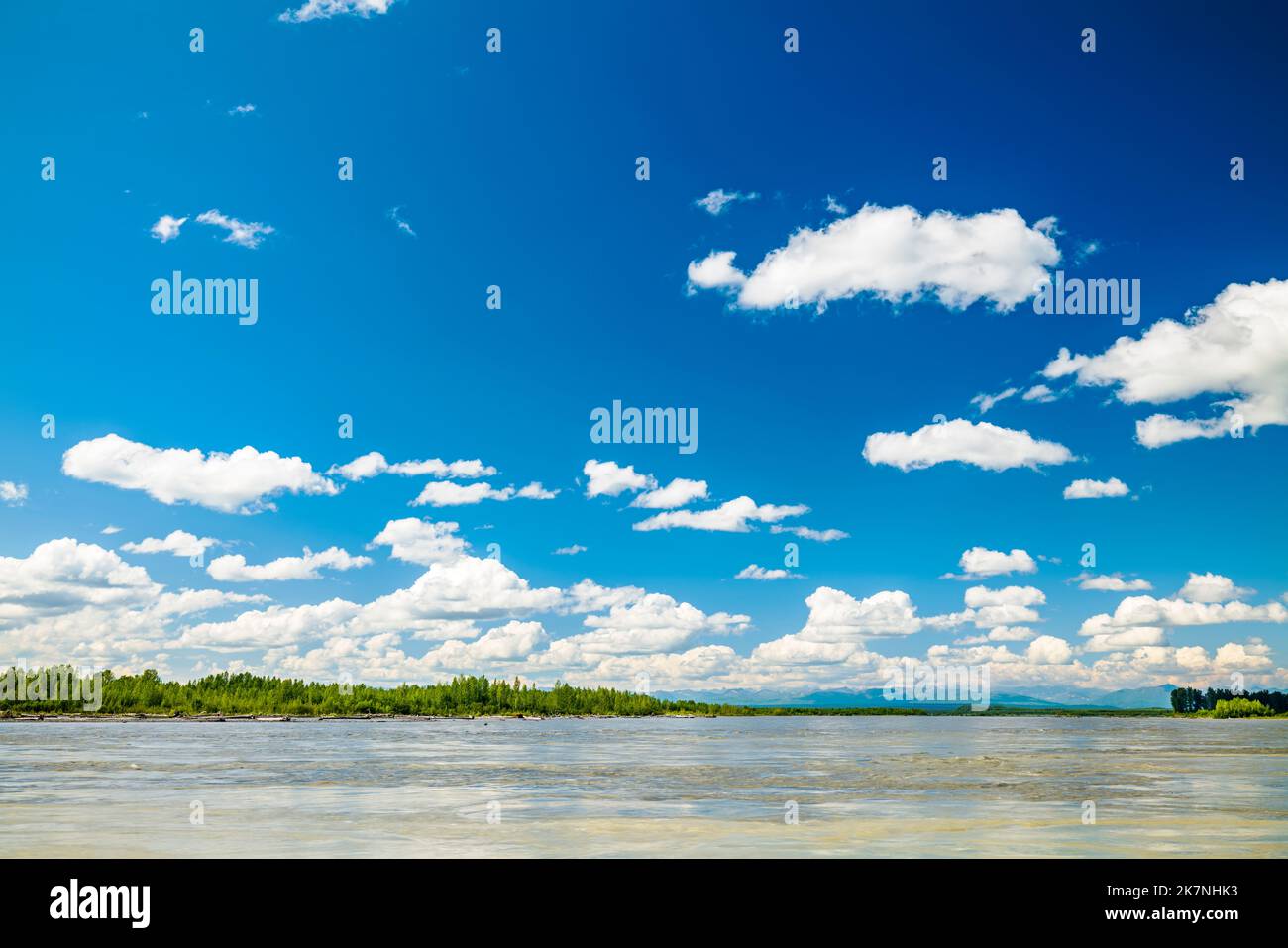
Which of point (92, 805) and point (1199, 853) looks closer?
point (1199, 853)

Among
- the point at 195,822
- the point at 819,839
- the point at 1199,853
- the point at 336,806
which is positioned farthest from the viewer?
the point at 336,806
